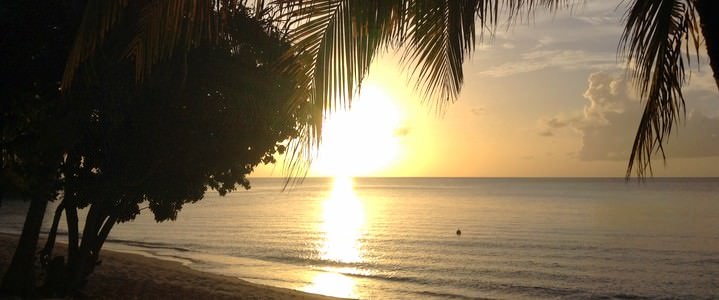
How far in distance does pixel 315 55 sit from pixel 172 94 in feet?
28.5

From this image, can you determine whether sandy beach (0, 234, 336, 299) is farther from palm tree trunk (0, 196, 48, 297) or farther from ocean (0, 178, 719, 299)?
ocean (0, 178, 719, 299)

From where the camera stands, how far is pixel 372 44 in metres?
3.14

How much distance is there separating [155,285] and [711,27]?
17838mm

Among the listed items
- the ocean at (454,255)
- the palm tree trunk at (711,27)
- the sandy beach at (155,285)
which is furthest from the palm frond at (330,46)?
the ocean at (454,255)

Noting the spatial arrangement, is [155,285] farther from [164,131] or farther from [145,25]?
[145,25]

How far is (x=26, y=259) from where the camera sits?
11125 mm

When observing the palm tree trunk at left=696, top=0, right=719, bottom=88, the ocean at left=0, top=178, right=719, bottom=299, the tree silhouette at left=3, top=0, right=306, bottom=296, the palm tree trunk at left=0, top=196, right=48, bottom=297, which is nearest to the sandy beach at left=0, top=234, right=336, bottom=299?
the palm tree trunk at left=0, top=196, right=48, bottom=297

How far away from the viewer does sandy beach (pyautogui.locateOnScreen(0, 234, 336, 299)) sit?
629 inches

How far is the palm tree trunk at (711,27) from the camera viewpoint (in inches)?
130

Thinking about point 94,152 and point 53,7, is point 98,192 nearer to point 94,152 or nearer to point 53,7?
point 94,152

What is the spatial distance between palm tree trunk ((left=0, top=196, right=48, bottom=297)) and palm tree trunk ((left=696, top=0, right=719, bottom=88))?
1124 centimetres

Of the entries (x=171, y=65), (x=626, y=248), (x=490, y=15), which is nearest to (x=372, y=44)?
(x=490, y=15)

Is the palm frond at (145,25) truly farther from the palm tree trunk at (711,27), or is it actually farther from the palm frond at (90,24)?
the palm tree trunk at (711,27)

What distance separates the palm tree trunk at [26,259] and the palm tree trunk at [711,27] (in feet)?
36.9
